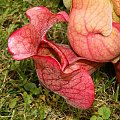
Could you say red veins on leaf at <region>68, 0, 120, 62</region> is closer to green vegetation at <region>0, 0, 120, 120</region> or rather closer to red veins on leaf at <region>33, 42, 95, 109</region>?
red veins on leaf at <region>33, 42, 95, 109</region>

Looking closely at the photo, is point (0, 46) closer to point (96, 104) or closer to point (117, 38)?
point (96, 104)

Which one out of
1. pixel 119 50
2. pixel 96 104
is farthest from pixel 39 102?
pixel 119 50

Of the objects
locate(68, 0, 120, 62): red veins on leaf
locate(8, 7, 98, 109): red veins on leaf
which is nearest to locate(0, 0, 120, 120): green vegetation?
locate(8, 7, 98, 109): red veins on leaf

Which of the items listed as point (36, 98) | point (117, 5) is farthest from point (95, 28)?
point (36, 98)

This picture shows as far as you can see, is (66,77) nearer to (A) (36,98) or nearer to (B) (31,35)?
(B) (31,35)

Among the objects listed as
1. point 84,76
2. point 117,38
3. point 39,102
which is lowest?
point 39,102

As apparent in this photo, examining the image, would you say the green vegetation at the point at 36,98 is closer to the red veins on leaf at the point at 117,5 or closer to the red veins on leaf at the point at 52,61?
the red veins on leaf at the point at 52,61

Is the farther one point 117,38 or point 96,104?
point 96,104
